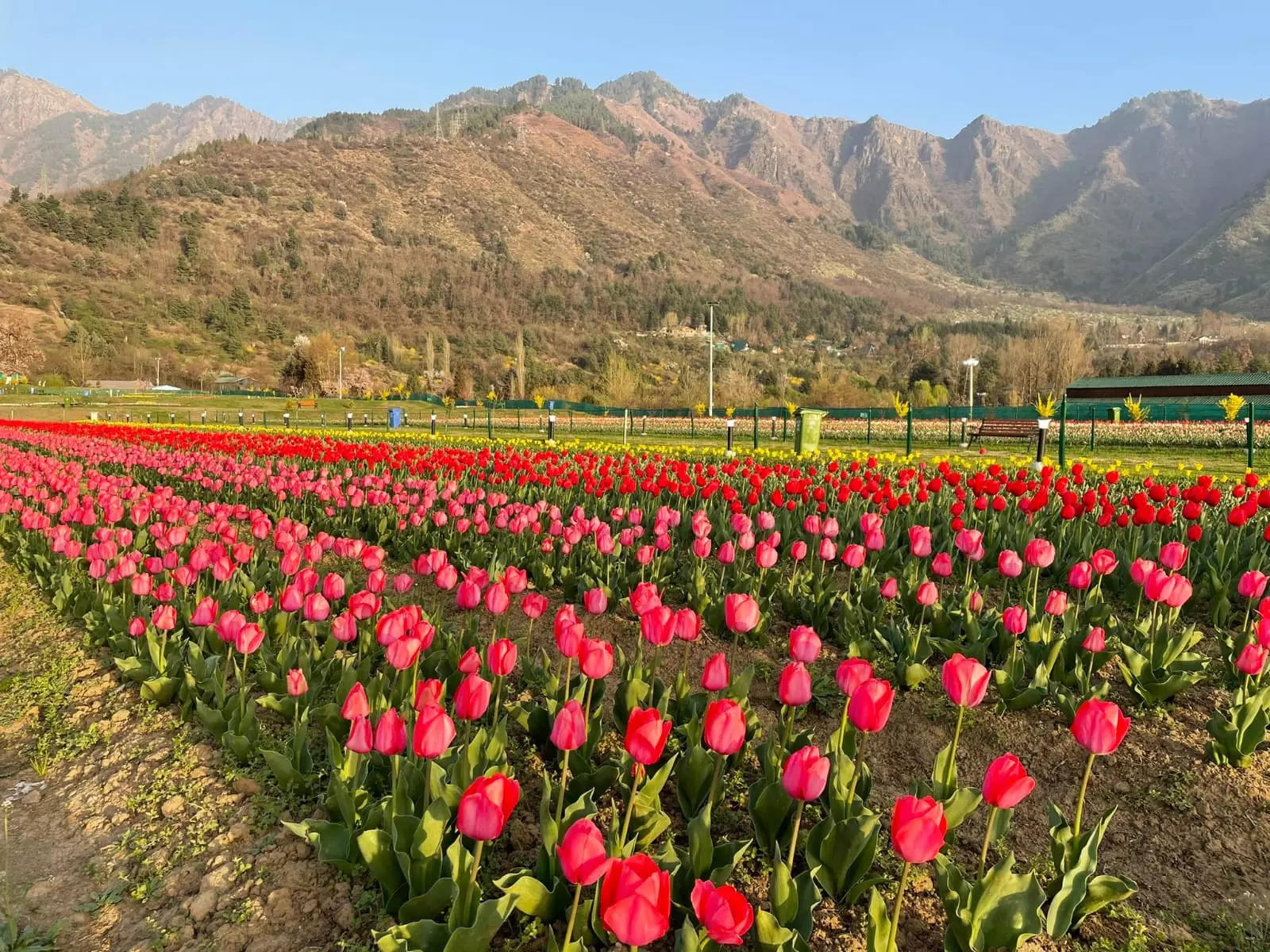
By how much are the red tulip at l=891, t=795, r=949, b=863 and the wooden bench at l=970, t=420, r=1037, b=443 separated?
24.3m

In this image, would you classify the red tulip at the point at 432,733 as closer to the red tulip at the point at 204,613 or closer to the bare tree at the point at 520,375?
the red tulip at the point at 204,613

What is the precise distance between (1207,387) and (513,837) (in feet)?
235

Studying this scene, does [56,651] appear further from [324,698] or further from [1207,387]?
[1207,387]

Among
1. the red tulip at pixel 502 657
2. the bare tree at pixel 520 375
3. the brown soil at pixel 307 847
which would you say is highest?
the bare tree at pixel 520 375

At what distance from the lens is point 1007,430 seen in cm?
2555

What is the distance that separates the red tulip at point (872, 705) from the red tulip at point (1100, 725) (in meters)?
0.50

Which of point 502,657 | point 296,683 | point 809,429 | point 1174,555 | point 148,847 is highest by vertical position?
point 809,429

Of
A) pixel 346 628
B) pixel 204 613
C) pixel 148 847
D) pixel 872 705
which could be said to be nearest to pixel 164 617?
pixel 204 613

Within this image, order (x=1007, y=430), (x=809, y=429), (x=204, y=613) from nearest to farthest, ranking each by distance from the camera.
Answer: (x=204, y=613)
(x=809, y=429)
(x=1007, y=430)

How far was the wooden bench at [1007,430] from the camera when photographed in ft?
80.5

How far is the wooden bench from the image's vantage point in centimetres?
2453

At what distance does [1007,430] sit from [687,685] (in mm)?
25321

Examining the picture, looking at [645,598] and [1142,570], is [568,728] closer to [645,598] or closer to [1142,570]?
[645,598]

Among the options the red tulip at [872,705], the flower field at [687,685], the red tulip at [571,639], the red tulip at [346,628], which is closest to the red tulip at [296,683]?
the flower field at [687,685]
